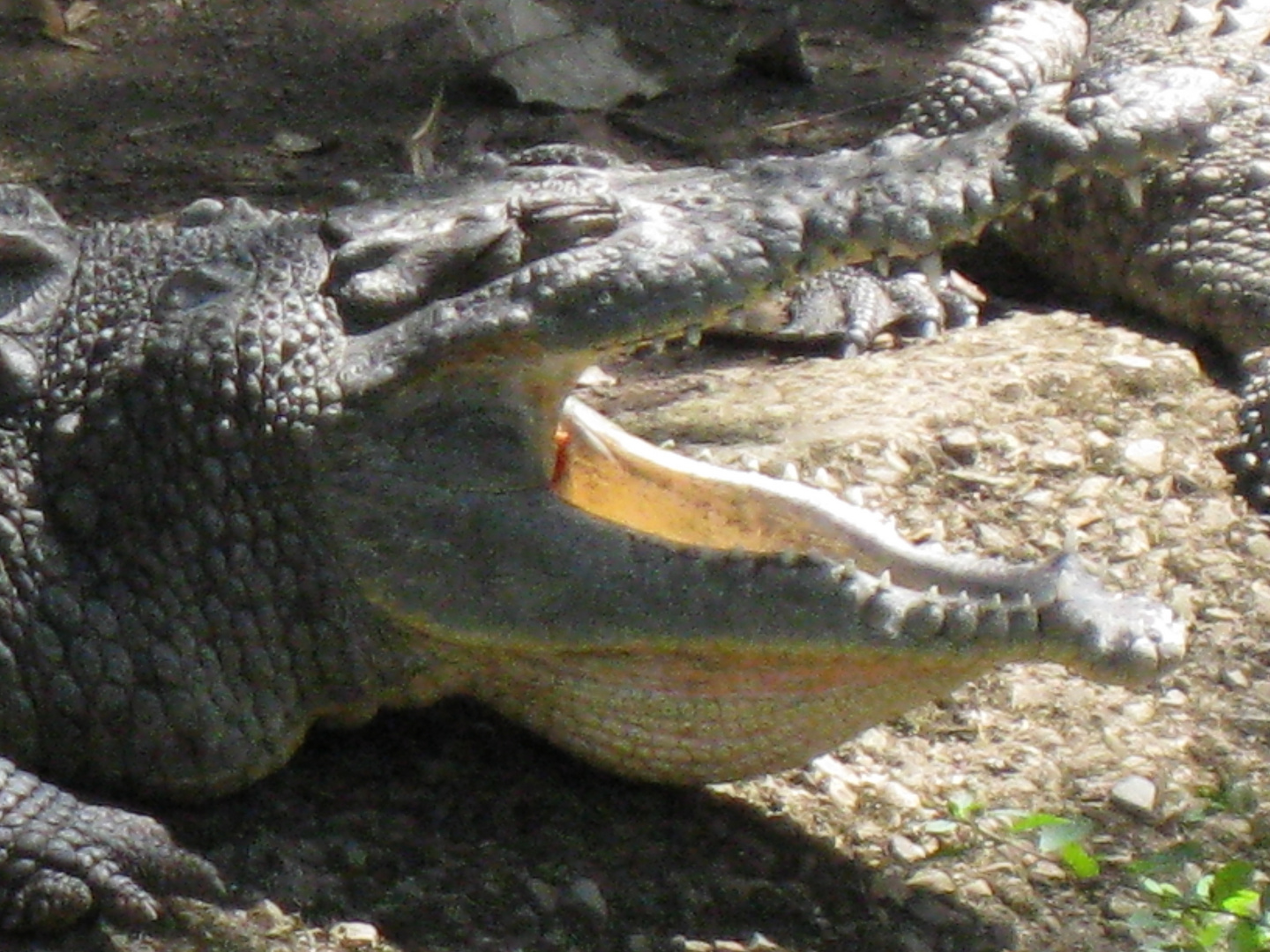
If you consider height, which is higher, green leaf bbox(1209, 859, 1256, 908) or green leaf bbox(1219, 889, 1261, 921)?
green leaf bbox(1209, 859, 1256, 908)

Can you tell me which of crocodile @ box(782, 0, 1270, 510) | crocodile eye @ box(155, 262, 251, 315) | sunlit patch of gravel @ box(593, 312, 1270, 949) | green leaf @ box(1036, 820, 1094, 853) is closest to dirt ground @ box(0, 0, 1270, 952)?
sunlit patch of gravel @ box(593, 312, 1270, 949)

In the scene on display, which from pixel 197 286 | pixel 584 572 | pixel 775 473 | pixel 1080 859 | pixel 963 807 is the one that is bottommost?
pixel 963 807

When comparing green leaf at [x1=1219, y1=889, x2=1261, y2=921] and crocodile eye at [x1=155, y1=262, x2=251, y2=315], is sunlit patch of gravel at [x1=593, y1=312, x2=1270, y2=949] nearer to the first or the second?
green leaf at [x1=1219, y1=889, x2=1261, y2=921]

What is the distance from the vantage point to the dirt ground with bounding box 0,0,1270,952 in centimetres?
319

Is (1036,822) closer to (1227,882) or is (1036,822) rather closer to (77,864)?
(1227,882)

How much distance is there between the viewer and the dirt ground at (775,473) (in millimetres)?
3189

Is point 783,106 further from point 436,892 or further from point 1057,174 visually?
point 436,892

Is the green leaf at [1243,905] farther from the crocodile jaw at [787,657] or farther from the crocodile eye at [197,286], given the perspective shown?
the crocodile eye at [197,286]

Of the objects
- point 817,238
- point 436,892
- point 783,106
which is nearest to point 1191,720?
point 817,238

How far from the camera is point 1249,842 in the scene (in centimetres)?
356

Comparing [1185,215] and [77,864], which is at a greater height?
[1185,215]

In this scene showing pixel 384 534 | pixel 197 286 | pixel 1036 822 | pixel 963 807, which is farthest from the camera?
pixel 963 807

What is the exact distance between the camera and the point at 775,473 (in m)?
4.20

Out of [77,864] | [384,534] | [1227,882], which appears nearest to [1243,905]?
[1227,882]
